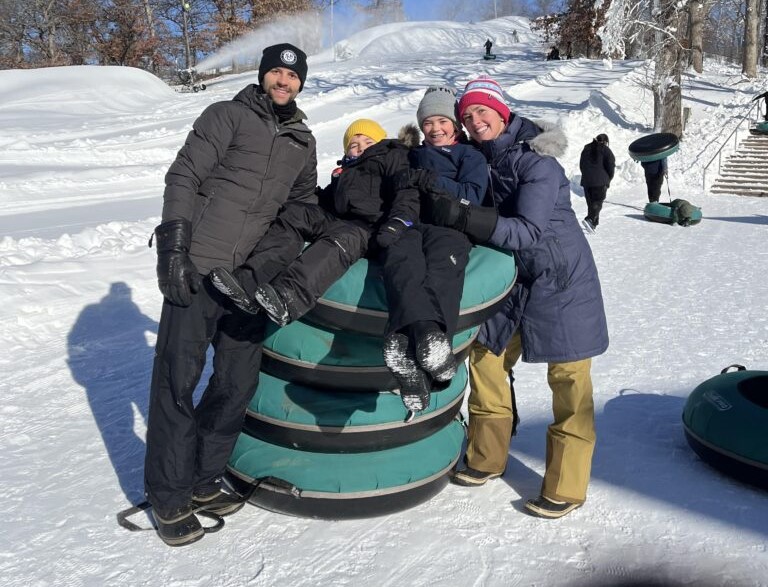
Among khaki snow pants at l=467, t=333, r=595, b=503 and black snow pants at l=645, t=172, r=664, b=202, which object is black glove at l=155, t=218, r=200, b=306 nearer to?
khaki snow pants at l=467, t=333, r=595, b=503

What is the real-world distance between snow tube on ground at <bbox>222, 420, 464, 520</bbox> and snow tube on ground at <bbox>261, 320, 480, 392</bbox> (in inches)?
13.1

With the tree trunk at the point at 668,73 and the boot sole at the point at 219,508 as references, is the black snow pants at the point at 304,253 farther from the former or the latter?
the tree trunk at the point at 668,73

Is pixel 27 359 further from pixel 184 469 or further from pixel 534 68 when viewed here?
pixel 534 68

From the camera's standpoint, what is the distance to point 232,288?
2557 millimetres

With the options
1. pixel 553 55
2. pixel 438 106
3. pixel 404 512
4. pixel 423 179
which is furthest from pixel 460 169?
pixel 553 55

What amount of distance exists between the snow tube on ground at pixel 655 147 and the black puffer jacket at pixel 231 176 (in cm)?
951

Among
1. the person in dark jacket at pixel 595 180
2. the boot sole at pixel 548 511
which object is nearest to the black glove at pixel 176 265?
the boot sole at pixel 548 511

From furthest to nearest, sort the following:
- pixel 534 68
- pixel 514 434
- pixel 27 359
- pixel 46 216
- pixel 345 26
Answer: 1. pixel 345 26
2. pixel 534 68
3. pixel 46 216
4. pixel 27 359
5. pixel 514 434

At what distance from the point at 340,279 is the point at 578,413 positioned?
48.2 inches

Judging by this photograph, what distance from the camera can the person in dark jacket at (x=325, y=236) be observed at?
2590 millimetres

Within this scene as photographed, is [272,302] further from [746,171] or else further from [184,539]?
[746,171]

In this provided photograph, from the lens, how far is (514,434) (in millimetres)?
3867

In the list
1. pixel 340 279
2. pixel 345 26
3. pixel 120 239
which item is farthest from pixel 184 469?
pixel 345 26

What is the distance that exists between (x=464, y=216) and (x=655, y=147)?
31.1ft
